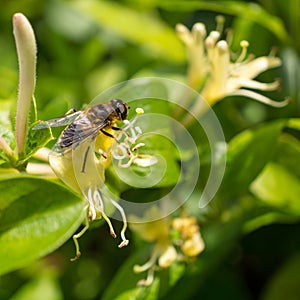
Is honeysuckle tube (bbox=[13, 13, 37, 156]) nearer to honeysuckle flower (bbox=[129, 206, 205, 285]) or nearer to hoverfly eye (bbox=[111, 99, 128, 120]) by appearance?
hoverfly eye (bbox=[111, 99, 128, 120])

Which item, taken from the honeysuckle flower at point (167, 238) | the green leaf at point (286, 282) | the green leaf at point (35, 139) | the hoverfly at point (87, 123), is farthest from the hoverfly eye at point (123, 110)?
the green leaf at point (286, 282)

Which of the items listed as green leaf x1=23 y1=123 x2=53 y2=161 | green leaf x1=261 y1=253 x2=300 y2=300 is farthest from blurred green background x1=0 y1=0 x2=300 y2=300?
green leaf x1=23 y1=123 x2=53 y2=161

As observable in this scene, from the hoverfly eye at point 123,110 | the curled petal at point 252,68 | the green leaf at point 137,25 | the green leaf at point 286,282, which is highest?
the hoverfly eye at point 123,110

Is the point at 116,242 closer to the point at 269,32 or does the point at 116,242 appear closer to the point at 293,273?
the point at 293,273

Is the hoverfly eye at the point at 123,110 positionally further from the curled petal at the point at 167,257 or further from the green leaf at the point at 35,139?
the curled petal at the point at 167,257

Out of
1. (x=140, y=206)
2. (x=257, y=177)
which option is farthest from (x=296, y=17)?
(x=140, y=206)

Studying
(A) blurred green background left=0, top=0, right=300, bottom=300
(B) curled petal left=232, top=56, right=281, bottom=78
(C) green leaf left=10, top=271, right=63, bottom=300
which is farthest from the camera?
(C) green leaf left=10, top=271, right=63, bottom=300

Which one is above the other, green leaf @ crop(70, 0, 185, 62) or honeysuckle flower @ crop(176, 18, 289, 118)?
honeysuckle flower @ crop(176, 18, 289, 118)
